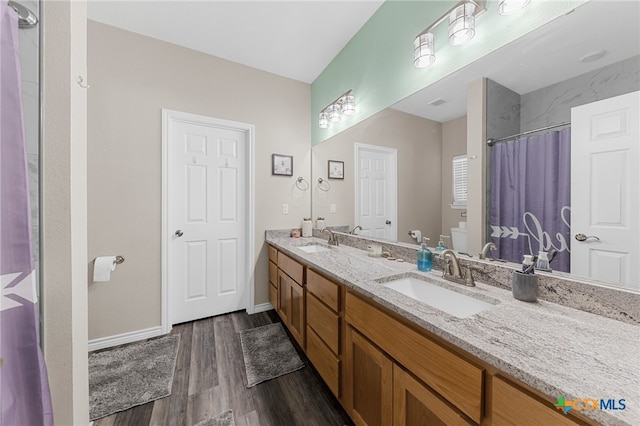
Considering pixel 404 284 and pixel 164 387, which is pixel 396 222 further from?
pixel 164 387

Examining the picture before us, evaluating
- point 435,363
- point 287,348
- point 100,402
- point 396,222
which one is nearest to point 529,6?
point 396,222

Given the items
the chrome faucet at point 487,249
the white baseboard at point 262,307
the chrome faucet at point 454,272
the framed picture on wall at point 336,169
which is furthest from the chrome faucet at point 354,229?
the white baseboard at point 262,307

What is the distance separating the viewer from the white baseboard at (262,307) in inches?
100

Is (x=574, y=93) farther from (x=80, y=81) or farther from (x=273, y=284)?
(x=273, y=284)

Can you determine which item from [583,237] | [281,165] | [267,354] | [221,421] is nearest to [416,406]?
[583,237]

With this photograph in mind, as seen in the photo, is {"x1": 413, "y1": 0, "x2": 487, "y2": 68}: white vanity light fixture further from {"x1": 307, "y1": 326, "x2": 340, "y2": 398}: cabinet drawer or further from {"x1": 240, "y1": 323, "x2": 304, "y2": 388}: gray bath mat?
{"x1": 240, "y1": 323, "x2": 304, "y2": 388}: gray bath mat

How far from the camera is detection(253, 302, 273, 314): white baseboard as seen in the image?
8.34ft

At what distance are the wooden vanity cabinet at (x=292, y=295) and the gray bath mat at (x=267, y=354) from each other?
0.13m

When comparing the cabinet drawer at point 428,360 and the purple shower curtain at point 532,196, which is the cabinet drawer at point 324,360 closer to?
the cabinet drawer at point 428,360

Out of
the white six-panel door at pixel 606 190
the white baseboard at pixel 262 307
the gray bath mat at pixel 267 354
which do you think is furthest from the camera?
the white baseboard at pixel 262 307

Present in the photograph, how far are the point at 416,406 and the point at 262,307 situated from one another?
209 cm

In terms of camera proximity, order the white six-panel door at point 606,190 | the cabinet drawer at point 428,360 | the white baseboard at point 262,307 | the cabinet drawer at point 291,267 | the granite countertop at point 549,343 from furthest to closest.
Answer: the white baseboard at point 262,307 → the cabinet drawer at point 291,267 → the white six-panel door at point 606,190 → the cabinet drawer at point 428,360 → the granite countertop at point 549,343

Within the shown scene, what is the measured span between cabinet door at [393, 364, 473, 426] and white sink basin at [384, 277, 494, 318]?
0.36 meters

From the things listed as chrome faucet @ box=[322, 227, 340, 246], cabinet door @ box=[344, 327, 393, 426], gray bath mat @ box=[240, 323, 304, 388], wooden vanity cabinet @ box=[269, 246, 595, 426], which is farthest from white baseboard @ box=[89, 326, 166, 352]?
cabinet door @ box=[344, 327, 393, 426]
